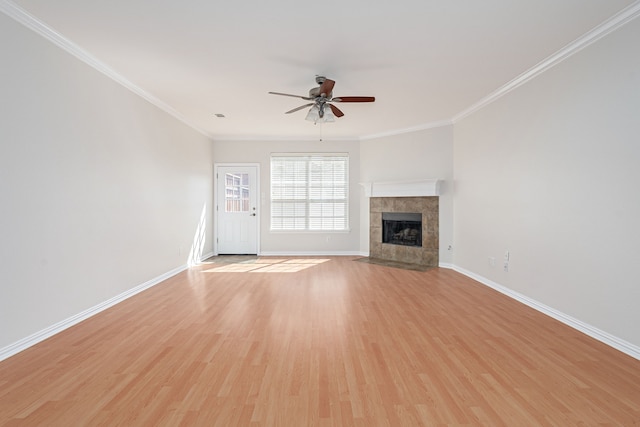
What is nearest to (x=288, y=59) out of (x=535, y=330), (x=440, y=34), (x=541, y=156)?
(x=440, y=34)

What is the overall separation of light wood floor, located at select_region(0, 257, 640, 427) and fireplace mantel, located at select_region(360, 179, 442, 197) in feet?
8.18

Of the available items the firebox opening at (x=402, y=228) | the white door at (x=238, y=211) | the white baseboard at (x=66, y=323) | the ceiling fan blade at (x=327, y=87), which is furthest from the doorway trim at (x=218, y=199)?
the ceiling fan blade at (x=327, y=87)

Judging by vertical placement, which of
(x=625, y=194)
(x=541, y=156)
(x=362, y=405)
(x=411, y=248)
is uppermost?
(x=541, y=156)

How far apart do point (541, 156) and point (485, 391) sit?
8.93 ft

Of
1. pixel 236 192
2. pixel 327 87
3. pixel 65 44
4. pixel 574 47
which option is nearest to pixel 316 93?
pixel 327 87

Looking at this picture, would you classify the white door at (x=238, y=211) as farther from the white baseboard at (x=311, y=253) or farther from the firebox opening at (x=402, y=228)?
the firebox opening at (x=402, y=228)

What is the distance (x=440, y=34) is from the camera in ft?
9.30

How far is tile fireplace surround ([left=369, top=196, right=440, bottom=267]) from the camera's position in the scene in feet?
19.4

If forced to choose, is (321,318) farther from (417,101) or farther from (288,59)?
(417,101)

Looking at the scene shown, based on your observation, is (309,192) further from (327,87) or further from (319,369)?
(319,369)

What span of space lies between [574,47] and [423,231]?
361cm

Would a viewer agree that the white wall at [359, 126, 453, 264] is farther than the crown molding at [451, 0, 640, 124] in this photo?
Yes

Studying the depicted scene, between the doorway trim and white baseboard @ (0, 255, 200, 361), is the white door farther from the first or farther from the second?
white baseboard @ (0, 255, 200, 361)

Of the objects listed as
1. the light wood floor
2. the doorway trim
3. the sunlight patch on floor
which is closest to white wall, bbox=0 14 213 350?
the light wood floor
